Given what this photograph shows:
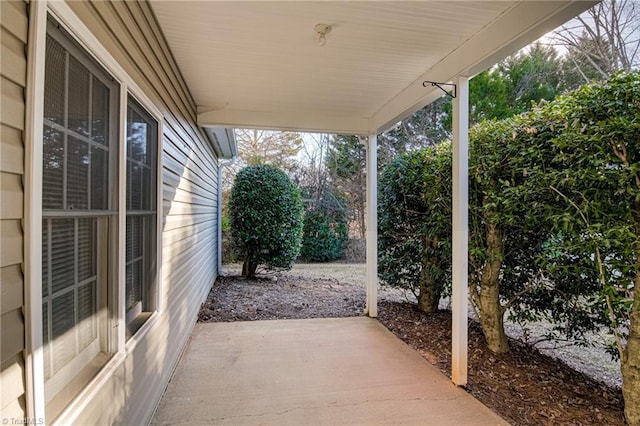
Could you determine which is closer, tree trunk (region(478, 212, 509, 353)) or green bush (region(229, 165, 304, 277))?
tree trunk (region(478, 212, 509, 353))

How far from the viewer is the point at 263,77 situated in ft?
11.1

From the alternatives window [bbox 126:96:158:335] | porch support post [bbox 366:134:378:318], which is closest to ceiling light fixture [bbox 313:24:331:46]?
window [bbox 126:96:158:335]

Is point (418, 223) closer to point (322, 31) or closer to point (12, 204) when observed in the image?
point (322, 31)

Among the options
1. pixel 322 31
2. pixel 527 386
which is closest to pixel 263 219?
pixel 322 31

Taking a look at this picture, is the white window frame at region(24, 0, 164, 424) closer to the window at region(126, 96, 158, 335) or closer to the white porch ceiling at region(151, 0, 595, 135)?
the window at region(126, 96, 158, 335)

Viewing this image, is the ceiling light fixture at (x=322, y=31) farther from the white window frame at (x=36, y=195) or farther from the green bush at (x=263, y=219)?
the green bush at (x=263, y=219)

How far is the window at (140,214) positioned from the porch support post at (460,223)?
248 cm

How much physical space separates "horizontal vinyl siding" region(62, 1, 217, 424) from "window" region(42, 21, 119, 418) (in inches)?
6.5

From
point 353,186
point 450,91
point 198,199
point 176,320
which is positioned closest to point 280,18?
point 450,91

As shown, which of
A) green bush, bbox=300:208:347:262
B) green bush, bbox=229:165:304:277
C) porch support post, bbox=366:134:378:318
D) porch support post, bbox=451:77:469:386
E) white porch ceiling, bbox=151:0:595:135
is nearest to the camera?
white porch ceiling, bbox=151:0:595:135

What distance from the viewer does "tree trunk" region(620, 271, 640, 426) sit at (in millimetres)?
2094

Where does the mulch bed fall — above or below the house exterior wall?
below

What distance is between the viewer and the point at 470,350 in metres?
3.40

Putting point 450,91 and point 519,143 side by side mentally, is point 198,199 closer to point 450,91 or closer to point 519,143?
point 450,91
